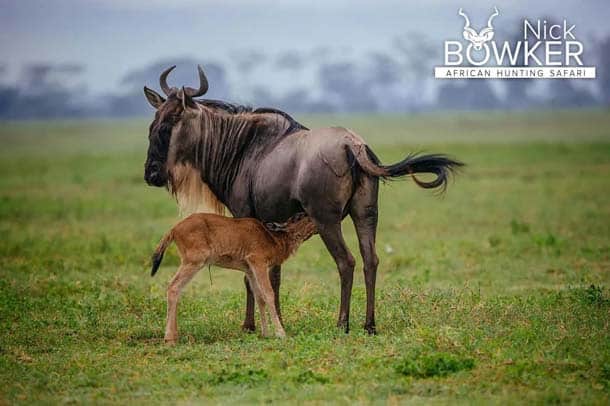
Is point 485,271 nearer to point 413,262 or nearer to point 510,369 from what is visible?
point 413,262

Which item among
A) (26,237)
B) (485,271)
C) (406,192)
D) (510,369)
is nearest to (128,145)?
(406,192)

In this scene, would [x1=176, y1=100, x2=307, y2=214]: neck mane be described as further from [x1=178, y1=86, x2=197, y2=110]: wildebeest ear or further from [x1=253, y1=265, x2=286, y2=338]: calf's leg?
[x1=253, y1=265, x2=286, y2=338]: calf's leg

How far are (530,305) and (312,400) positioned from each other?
4027mm

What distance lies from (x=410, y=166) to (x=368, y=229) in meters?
0.69

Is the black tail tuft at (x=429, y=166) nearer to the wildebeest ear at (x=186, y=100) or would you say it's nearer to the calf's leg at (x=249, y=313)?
the calf's leg at (x=249, y=313)

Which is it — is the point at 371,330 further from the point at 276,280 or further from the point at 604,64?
the point at 604,64

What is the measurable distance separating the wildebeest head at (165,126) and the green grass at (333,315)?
152 cm

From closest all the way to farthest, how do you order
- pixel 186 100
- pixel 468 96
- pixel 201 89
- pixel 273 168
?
pixel 273 168 → pixel 201 89 → pixel 186 100 → pixel 468 96

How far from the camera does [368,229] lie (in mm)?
9914

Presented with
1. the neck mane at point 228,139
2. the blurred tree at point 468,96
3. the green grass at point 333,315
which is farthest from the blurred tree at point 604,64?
the neck mane at point 228,139

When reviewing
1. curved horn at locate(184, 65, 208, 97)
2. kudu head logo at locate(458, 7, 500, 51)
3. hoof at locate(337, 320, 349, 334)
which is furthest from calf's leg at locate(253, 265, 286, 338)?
kudu head logo at locate(458, 7, 500, 51)

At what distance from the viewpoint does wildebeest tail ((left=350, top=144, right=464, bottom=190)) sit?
32.0 ft

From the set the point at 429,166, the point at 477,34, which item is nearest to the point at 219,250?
the point at 429,166

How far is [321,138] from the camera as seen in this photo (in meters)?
10.0
